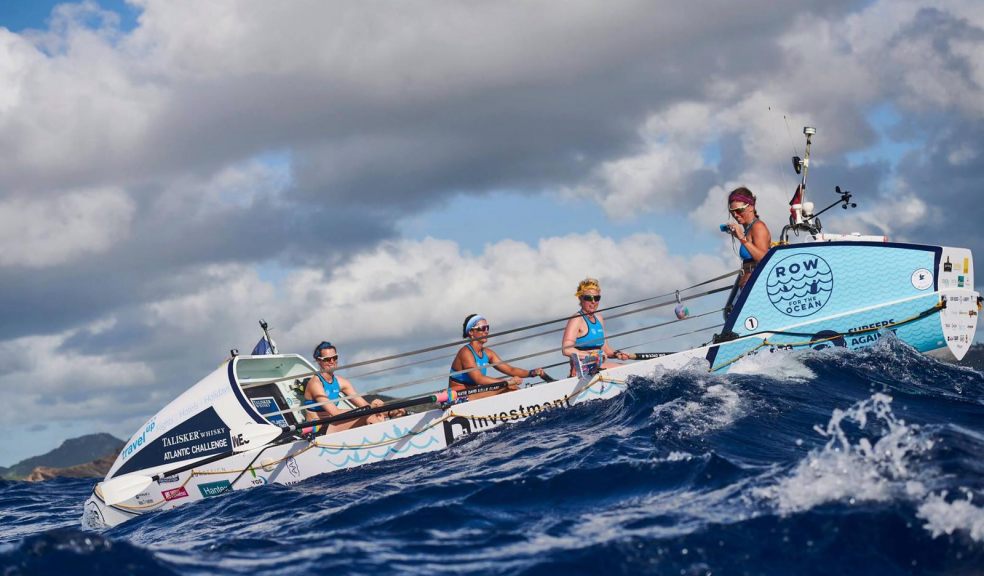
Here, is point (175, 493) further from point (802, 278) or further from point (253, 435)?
point (802, 278)

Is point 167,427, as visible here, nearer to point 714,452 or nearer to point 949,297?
point 714,452

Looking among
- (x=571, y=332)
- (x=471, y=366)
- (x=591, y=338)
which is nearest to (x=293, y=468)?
(x=471, y=366)

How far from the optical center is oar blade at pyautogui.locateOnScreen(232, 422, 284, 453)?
10.5 meters

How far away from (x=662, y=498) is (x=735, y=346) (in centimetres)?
386

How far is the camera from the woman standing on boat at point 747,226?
997 cm

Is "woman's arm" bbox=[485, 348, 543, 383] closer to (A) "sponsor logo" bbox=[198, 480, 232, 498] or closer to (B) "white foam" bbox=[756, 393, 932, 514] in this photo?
(A) "sponsor logo" bbox=[198, 480, 232, 498]

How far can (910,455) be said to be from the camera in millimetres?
5676

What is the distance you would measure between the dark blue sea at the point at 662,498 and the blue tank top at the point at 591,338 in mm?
1192

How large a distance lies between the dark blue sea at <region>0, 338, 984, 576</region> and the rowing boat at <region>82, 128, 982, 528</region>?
214 mm

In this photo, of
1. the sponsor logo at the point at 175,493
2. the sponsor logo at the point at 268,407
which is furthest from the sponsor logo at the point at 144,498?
the sponsor logo at the point at 268,407

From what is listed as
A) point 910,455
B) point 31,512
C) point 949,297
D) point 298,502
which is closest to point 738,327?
point 949,297

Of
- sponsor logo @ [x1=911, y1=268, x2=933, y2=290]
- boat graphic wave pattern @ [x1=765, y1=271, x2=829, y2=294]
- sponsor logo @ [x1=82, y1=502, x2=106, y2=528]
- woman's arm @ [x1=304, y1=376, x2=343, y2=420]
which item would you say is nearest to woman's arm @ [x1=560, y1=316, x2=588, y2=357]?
boat graphic wave pattern @ [x1=765, y1=271, x2=829, y2=294]

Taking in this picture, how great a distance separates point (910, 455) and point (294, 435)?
687 centimetres

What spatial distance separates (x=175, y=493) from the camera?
1092cm
